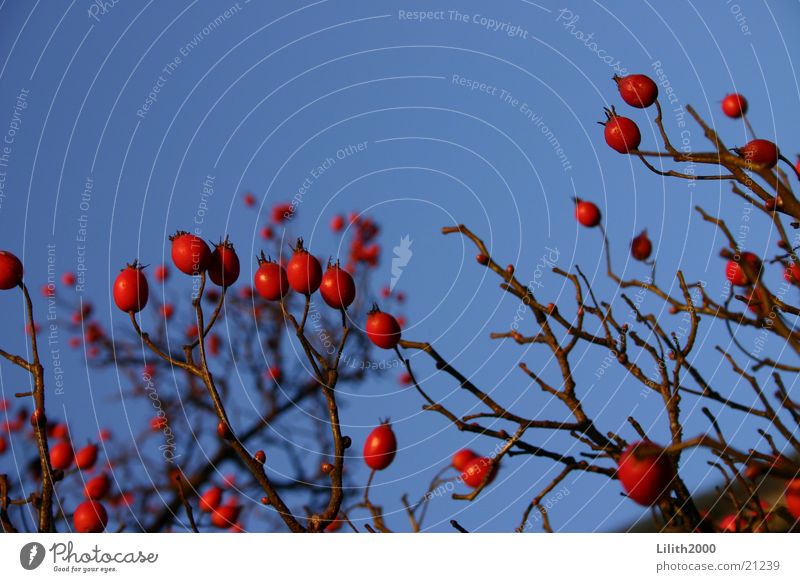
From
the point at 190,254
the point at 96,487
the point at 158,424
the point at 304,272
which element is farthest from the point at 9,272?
the point at 158,424

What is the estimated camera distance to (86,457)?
1567mm

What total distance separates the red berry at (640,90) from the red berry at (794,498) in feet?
2.82

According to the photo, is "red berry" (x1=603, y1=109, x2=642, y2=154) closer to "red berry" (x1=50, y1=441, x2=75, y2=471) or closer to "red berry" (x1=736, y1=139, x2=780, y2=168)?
"red berry" (x1=736, y1=139, x2=780, y2=168)

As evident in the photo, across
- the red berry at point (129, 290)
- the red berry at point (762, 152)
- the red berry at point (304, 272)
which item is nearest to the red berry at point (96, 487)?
the red berry at point (129, 290)

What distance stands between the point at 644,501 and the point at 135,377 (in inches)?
94.3

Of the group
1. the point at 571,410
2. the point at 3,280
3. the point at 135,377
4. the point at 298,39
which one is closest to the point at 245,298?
the point at 135,377

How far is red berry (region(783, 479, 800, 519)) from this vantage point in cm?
122

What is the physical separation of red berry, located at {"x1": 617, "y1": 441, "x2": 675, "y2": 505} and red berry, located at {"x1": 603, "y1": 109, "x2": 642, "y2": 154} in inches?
27.9

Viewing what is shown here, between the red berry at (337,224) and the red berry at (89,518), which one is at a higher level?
the red berry at (337,224)

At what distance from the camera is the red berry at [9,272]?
141cm

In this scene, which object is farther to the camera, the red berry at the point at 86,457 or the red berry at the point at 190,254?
the red berry at the point at 86,457

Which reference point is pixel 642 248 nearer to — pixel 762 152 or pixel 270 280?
pixel 762 152

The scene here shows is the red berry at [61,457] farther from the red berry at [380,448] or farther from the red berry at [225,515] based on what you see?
the red berry at [380,448]
